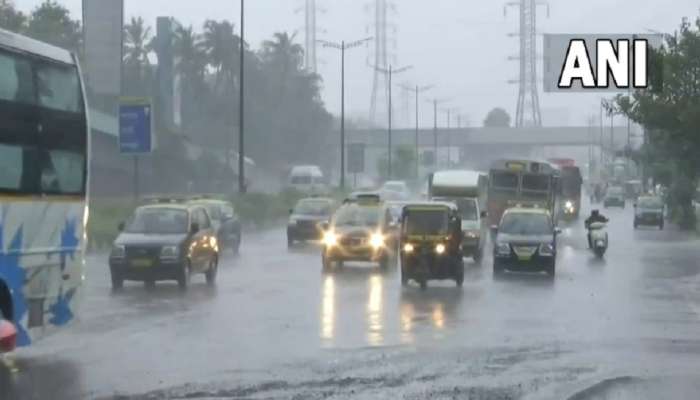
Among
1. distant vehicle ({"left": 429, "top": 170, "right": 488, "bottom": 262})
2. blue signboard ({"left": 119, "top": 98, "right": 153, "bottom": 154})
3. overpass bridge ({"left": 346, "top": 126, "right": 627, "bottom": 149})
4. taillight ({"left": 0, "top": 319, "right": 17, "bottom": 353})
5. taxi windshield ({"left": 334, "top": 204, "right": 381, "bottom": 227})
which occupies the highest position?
overpass bridge ({"left": 346, "top": 126, "right": 627, "bottom": 149})

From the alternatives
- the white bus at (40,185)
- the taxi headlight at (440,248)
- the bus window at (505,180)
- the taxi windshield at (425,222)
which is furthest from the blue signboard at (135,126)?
the white bus at (40,185)

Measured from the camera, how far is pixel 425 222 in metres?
31.2

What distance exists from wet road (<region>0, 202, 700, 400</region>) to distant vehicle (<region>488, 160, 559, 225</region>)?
2155cm

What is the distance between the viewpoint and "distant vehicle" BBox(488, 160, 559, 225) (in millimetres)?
55844

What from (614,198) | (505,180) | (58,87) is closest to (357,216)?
(505,180)

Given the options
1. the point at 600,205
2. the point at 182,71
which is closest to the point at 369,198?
the point at 182,71

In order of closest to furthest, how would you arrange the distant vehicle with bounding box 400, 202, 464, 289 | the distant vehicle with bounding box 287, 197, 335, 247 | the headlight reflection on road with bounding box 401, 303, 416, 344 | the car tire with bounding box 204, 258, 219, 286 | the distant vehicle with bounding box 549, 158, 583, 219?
1. the headlight reflection on road with bounding box 401, 303, 416, 344
2. the distant vehicle with bounding box 400, 202, 464, 289
3. the car tire with bounding box 204, 258, 219, 286
4. the distant vehicle with bounding box 287, 197, 335, 247
5. the distant vehicle with bounding box 549, 158, 583, 219

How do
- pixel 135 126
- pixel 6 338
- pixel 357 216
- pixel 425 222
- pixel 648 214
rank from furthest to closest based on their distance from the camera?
pixel 648 214 → pixel 135 126 → pixel 357 216 → pixel 425 222 → pixel 6 338

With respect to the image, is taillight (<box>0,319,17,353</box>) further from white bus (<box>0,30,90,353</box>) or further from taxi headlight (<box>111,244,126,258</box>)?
taxi headlight (<box>111,244,126,258</box>)

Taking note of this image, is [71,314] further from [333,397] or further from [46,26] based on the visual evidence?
[46,26]

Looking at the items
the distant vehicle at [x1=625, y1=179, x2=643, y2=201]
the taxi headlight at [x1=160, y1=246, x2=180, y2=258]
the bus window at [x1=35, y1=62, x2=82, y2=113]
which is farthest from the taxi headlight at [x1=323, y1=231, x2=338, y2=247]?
the distant vehicle at [x1=625, y1=179, x2=643, y2=201]

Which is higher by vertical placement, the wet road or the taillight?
the taillight

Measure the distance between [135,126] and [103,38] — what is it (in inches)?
277

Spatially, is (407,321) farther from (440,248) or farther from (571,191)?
(571,191)
